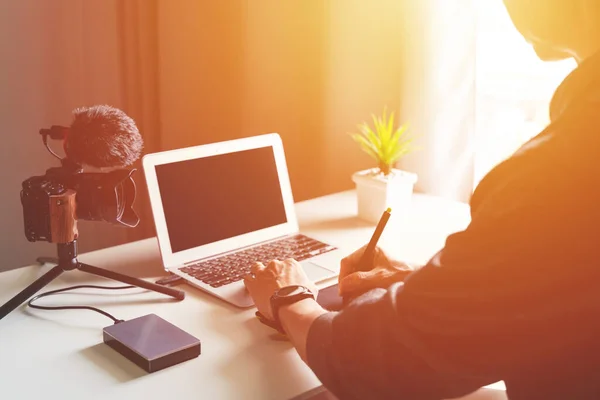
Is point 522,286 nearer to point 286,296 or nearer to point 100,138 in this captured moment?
point 286,296

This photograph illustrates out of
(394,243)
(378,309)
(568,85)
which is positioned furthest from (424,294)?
(394,243)

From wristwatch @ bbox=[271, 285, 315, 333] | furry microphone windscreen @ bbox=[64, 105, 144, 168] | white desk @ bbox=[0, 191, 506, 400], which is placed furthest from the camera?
furry microphone windscreen @ bbox=[64, 105, 144, 168]

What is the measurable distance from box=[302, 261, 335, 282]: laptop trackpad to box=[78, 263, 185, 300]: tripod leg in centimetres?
26

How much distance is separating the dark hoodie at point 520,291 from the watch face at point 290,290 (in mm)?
297

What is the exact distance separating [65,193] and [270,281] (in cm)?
39

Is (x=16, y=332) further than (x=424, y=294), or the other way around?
(x=16, y=332)

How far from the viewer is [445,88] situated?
203 cm

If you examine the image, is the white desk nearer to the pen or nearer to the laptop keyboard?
the laptop keyboard

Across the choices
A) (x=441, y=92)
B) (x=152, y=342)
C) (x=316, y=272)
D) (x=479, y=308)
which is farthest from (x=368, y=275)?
(x=441, y=92)

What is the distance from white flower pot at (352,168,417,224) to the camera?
1779 mm

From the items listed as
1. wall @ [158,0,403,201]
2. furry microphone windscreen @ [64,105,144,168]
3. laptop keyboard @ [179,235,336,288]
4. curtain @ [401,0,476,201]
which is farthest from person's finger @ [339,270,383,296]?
wall @ [158,0,403,201]

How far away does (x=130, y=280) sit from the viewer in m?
1.37

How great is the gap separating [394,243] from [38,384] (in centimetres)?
85

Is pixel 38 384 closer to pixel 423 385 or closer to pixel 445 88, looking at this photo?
pixel 423 385
